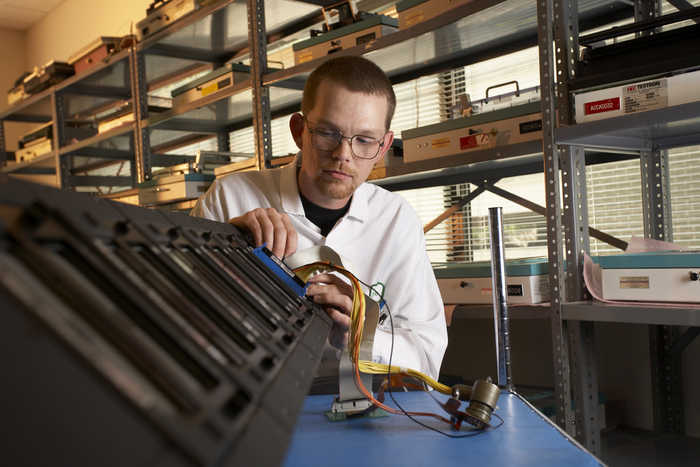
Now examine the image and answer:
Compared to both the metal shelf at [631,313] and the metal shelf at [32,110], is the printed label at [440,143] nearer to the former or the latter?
the metal shelf at [631,313]

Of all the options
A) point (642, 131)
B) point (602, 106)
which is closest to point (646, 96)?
point (602, 106)

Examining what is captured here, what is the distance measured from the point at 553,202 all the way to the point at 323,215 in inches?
23.4

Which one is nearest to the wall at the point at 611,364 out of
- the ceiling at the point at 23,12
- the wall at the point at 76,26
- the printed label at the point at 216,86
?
the printed label at the point at 216,86

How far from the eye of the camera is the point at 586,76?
1.39 metres

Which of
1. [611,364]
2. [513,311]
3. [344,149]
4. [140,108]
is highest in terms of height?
[140,108]

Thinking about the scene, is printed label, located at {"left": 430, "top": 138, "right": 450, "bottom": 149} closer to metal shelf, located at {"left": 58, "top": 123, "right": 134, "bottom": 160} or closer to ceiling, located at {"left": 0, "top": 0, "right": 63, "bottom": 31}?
metal shelf, located at {"left": 58, "top": 123, "right": 134, "bottom": 160}

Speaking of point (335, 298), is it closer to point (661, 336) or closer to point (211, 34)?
point (661, 336)

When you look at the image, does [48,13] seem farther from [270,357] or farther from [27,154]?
[270,357]

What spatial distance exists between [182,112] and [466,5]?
1619 mm

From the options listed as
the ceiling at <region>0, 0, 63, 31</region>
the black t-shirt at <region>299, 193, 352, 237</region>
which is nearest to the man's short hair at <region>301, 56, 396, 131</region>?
the black t-shirt at <region>299, 193, 352, 237</region>

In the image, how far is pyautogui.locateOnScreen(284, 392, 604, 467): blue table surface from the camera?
1.88 feet

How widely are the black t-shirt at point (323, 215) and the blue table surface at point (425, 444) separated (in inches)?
28.0

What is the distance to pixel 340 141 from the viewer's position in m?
1.20

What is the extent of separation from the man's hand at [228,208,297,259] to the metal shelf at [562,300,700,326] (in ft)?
2.74
